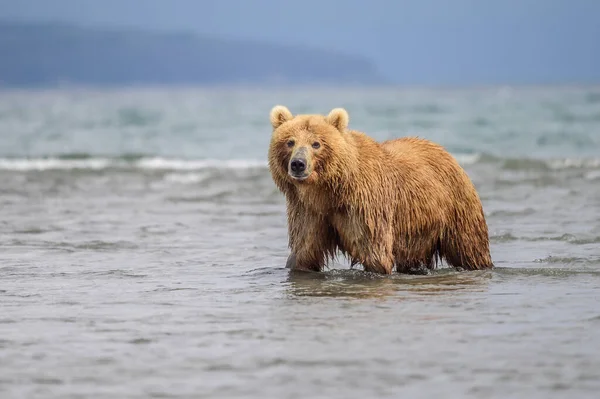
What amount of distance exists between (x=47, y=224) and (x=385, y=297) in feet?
19.1

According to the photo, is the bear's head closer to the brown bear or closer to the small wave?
the brown bear

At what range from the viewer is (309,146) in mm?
7367

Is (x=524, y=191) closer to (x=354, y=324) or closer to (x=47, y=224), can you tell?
(x=47, y=224)

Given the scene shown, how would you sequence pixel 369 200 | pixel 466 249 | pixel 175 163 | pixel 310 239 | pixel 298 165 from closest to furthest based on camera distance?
1. pixel 298 165
2. pixel 369 200
3. pixel 310 239
4. pixel 466 249
5. pixel 175 163

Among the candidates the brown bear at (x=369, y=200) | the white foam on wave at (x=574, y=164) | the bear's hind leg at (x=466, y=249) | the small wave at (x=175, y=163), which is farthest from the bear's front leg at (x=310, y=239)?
the white foam on wave at (x=574, y=164)

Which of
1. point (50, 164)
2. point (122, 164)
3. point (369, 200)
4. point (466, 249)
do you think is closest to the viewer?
point (369, 200)

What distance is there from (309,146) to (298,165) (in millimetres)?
206

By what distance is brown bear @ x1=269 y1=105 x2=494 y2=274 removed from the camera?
24.6ft

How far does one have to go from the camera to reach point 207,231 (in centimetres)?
1137

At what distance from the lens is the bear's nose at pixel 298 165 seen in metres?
7.20

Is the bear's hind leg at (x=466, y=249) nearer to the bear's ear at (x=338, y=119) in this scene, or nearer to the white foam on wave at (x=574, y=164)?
the bear's ear at (x=338, y=119)

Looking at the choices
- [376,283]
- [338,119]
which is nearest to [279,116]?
[338,119]

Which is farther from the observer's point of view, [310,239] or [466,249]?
[466,249]

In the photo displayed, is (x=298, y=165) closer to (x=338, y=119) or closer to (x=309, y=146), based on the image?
(x=309, y=146)
